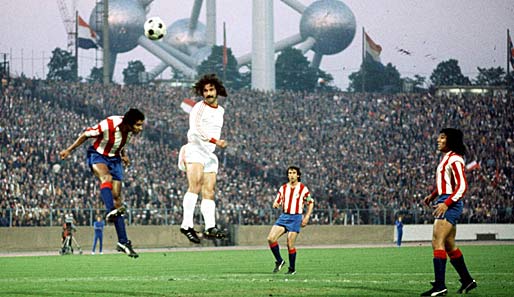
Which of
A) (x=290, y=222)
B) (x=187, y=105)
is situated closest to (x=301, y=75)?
(x=187, y=105)

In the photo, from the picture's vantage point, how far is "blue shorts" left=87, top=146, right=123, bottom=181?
54.0ft

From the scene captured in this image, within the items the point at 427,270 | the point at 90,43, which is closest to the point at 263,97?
the point at 90,43

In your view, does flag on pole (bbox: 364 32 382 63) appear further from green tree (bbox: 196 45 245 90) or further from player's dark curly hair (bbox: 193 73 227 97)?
player's dark curly hair (bbox: 193 73 227 97)

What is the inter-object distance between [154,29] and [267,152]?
40.2 meters

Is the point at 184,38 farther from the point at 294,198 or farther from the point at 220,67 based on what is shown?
the point at 294,198

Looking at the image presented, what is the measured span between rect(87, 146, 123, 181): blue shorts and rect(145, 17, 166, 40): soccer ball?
9.66 feet

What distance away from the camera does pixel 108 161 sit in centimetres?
1650

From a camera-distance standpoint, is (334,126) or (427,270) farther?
(334,126)

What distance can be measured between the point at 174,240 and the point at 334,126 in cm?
1881

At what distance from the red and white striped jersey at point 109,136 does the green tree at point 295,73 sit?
95.0 metres

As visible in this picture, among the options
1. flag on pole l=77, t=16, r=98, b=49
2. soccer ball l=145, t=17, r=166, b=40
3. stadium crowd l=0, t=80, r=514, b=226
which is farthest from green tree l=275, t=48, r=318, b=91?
soccer ball l=145, t=17, r=166, b=40

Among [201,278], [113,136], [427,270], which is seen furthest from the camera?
[427,270]

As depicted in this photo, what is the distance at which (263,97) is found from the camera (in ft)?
224

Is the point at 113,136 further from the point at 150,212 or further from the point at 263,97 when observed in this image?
the point at 263,97
